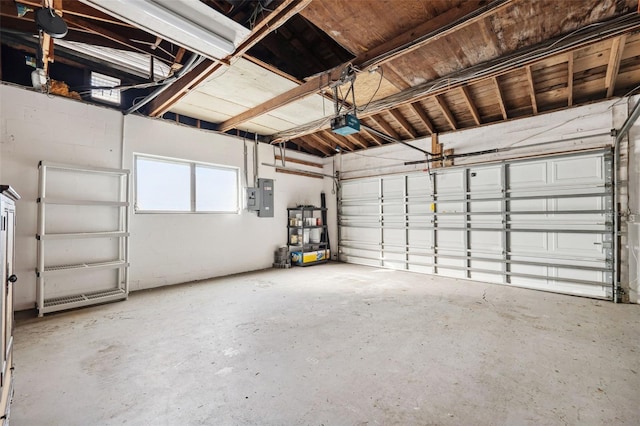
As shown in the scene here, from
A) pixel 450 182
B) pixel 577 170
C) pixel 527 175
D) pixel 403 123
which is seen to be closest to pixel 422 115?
pixel 403 123

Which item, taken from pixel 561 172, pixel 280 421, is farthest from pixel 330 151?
pixel 280 421

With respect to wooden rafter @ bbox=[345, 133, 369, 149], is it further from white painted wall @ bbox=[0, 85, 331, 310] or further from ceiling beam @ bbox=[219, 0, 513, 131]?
ceiling beam @ bbox=[219, 0, 513, 131]

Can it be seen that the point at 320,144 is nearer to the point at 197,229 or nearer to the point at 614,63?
the point at 197,229

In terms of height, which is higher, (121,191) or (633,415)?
(121,191)

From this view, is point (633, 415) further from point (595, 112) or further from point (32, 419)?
point (595, 112)

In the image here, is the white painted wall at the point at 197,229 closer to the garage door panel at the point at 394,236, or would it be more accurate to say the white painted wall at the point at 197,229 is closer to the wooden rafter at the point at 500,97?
the garage door panel at the point at 394,236

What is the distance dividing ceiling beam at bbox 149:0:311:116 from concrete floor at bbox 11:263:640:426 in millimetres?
2928

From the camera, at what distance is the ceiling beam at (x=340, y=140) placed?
22.6 ft

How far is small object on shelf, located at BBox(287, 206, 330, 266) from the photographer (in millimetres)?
6777

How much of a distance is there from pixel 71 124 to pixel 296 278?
435 cm

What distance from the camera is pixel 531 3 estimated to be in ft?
8.50

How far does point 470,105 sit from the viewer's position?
4.78m

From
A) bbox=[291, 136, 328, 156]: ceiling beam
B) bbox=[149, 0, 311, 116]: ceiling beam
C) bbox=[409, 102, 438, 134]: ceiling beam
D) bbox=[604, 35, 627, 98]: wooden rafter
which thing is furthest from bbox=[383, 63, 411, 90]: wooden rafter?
Result: bbox=[291, 136, 328, 156]: ceiling beam

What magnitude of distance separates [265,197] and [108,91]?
3310mm
